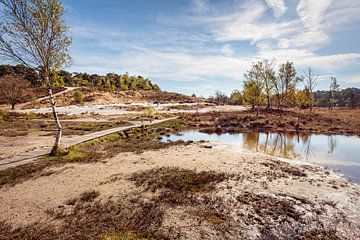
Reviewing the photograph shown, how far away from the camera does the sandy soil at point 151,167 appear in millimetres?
8164

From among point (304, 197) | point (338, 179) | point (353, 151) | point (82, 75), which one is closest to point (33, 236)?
point (304, 197)

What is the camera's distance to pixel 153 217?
7.62 metres

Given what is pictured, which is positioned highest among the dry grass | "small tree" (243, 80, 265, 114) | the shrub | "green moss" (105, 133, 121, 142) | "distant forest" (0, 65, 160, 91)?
"distant forest" (0, 65, 160, 91)

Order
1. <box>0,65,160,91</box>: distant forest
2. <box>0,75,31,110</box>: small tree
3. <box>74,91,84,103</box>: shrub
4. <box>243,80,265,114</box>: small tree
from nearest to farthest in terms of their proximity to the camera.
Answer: <box>243,80,265,114</box>: small tree → <box>0,75,31,110</box>: small tree → <box>74,91,84,103</box>: shrub → <box>0,65,160,91</box>: distant forest

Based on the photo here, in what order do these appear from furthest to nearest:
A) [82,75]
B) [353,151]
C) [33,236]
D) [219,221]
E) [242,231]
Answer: [82,75]
[353,151]
[219,221]
[242,231]
[33,236]

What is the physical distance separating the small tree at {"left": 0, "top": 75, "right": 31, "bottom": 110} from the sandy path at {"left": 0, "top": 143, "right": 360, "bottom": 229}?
65.4 metres

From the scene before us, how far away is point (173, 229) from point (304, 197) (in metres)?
6.03

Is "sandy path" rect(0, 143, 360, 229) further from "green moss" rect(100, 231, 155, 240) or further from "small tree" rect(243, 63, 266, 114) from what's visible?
"small tree" rect(243, 63, 266, 114)

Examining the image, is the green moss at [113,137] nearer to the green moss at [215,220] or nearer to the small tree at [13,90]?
the green moss at [215,220]

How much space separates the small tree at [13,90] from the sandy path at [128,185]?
6538 centimetres

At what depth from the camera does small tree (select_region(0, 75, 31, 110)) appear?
207ft

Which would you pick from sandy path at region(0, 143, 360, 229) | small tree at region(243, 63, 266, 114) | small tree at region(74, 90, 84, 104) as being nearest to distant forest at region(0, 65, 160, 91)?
small tree at region(74, 90, 84, 104)

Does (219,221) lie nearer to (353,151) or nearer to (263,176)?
(263,176)

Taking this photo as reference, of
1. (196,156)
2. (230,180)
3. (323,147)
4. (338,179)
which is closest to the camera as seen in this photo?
(230,180)
